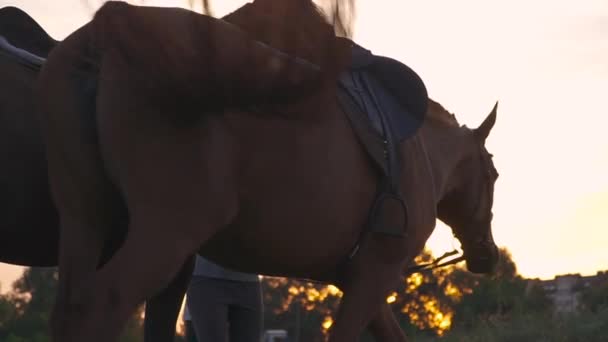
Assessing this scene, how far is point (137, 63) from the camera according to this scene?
4.41 meters

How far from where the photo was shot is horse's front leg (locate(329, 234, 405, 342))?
5.70 metres

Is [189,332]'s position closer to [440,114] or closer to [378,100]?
[440,114]

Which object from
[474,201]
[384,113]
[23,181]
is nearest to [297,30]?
[23,181]

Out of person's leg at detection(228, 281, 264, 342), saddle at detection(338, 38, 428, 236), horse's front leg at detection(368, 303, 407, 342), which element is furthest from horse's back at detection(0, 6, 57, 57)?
horse's front leg at detection(368, 303, 407, 342)

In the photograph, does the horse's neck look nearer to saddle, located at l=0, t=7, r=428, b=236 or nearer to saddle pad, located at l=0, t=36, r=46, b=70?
saddle, located at l=0, t=7, r=428, b=236

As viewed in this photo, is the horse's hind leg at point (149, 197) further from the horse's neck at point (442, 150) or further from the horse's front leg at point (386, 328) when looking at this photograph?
the horse's front leg at point (386, 328)

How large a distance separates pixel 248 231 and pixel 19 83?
46.7 inches

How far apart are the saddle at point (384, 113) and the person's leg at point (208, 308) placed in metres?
1.48

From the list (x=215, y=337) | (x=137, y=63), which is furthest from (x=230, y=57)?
(x=215, y=337)

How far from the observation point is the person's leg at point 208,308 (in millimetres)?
6613

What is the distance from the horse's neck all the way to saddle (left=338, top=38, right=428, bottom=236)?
2.03ft

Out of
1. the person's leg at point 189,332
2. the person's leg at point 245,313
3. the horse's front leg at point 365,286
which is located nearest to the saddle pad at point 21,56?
the horse's front leg at point 365,286

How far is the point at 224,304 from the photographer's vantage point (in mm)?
6754

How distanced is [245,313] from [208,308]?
0.30m
